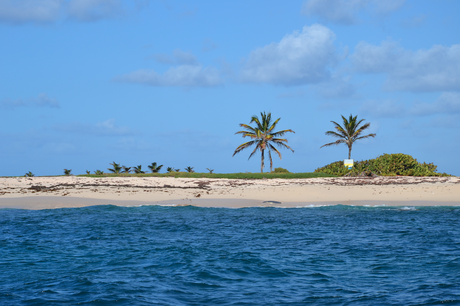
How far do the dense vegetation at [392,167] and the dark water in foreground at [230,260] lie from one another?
2247cm

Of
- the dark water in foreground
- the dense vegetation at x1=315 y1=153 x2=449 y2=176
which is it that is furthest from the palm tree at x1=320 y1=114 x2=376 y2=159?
the dark water in foreground

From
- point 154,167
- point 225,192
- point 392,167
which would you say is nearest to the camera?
point 225,192

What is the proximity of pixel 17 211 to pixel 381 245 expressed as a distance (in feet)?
72.2

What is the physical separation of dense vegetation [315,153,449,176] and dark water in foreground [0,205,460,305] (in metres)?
22.5

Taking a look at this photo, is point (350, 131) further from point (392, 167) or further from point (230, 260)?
point (230, 260)

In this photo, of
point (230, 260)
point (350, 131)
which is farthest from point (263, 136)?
point (230, 260)

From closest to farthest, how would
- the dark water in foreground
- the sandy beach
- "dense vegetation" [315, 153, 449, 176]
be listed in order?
1. the dark water in foreground
2. the sandy beach
3. "dense vegetation" [315, 153, 449, 176]

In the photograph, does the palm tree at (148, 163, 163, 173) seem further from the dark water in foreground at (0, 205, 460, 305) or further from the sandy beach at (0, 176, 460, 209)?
the dark water in foreground at (0, 205, 460, 305)

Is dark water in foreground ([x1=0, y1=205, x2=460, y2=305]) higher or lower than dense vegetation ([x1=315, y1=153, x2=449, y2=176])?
lower

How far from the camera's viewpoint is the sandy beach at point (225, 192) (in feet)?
91.5

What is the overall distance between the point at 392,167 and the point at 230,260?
37.2 meters

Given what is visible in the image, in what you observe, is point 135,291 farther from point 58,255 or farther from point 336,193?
point 336,193

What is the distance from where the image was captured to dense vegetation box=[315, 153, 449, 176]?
143 ft

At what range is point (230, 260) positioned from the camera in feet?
42.6
